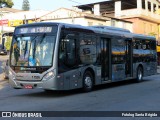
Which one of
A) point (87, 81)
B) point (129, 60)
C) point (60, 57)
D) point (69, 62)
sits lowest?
point (87, 81)

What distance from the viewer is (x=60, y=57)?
1409cm

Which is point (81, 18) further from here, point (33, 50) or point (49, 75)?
point (49, 75)

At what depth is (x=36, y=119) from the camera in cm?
908

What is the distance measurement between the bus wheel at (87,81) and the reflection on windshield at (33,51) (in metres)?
2.59

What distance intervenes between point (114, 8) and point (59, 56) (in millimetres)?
51222

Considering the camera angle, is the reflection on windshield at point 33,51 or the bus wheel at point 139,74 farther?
the bus wheel at point 139,74

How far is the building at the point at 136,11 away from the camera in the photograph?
59469 millimetres

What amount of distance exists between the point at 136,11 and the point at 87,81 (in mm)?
45163

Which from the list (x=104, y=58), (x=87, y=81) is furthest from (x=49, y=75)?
(x=104, y=58)

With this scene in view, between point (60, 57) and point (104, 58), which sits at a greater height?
point (60, 57)

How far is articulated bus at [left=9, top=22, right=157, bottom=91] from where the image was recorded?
13938 millimetres

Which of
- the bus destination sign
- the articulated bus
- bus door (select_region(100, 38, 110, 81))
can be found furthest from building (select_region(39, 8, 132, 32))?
the bus destination sign

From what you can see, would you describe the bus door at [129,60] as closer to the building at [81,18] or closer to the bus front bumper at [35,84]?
the bus front bumper at [35,84]

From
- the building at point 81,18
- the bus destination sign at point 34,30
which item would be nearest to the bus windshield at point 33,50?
the bus destination sign at point 34,30
